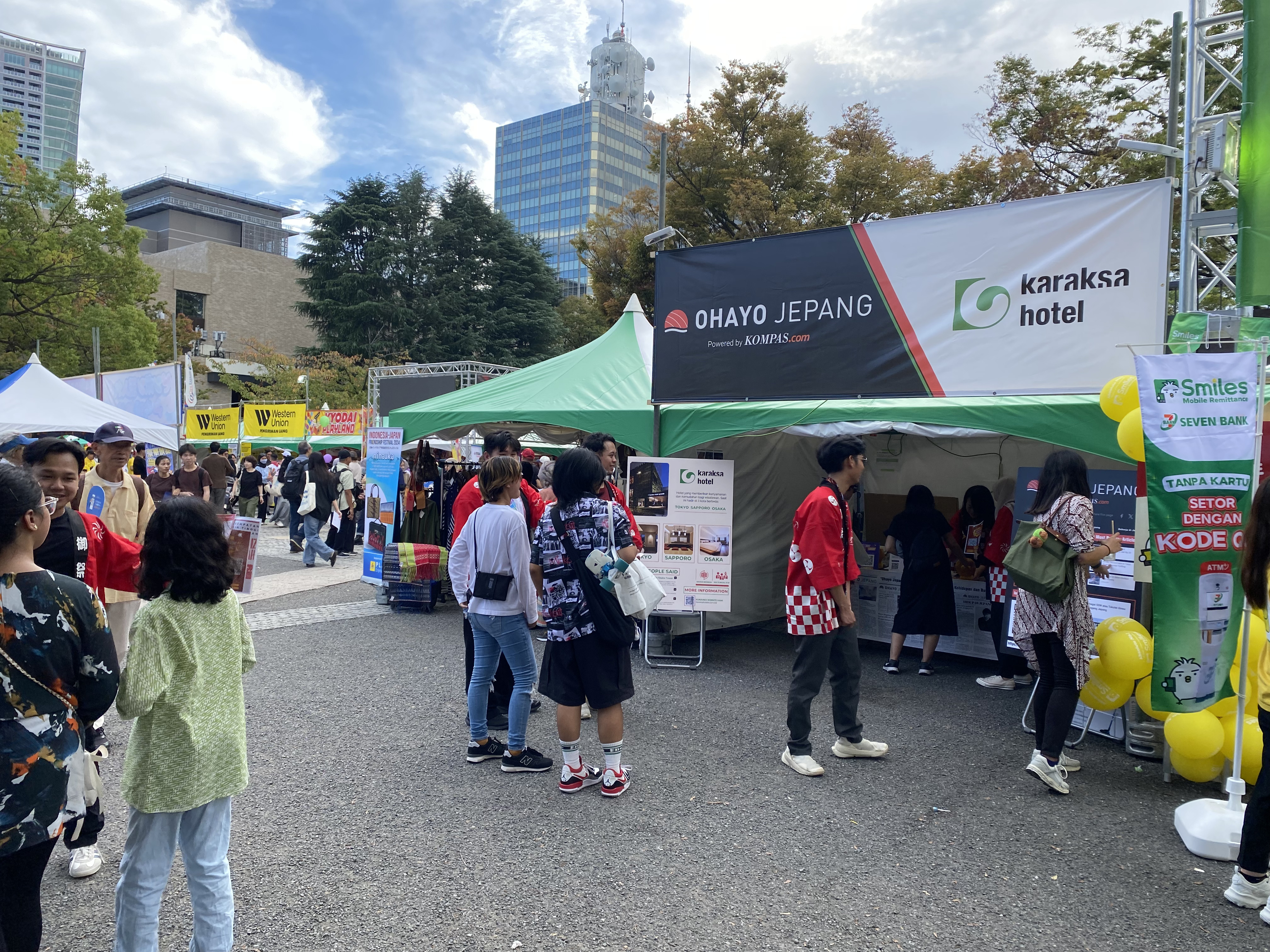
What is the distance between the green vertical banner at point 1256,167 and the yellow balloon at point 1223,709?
219 centimetres

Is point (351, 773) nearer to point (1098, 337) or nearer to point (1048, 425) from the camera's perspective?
point (1048, 425)

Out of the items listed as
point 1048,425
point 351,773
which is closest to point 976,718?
point 1048,425

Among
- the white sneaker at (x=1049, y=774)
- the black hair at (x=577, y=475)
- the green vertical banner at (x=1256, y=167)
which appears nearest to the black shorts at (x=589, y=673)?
the black hair at (x=577, y=475)

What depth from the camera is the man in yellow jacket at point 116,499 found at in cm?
445

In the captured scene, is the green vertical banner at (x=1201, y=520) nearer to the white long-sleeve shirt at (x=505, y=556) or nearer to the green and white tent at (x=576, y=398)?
the white long-sleeve shirt at (x=505, y=556)

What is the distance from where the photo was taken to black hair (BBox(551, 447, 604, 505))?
4.07 metres

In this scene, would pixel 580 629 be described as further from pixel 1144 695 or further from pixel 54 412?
pixel 54 412

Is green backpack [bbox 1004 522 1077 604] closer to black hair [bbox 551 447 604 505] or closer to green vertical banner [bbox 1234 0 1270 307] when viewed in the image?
green vertical banner [bbox 1234 0 1270 307]

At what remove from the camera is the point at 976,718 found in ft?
18.2

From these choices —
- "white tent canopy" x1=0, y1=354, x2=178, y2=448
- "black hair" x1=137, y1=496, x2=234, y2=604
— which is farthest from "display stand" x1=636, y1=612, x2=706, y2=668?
"white tent canopy" x1=0, y1=354, x2=178, y2=448

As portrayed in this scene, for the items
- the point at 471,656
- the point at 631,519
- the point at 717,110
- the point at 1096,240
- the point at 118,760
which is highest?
the point at 717,110

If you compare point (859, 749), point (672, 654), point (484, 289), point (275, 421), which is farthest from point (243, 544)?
point (484, 289)

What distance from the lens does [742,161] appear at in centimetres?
2177

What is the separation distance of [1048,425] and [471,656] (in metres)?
4.04
